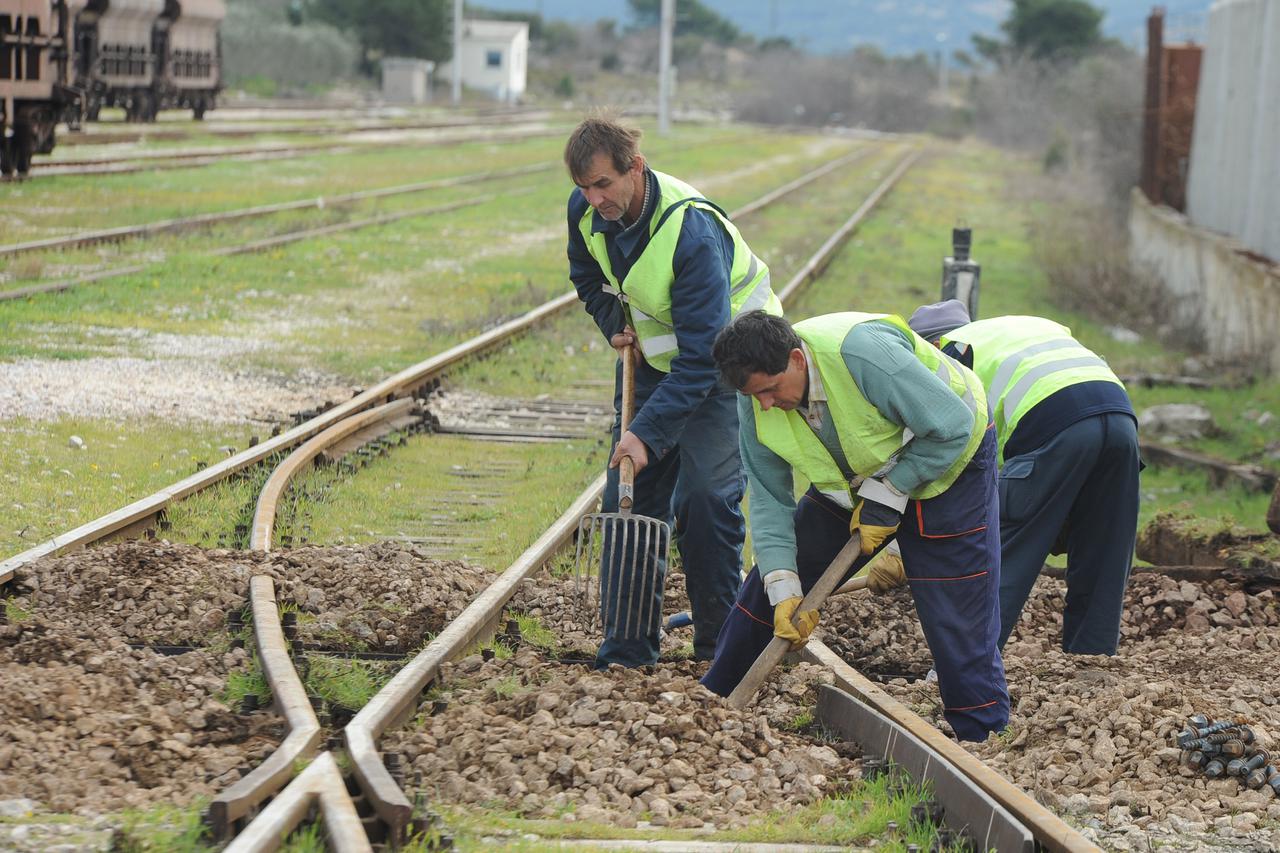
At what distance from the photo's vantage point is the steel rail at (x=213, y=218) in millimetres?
16641

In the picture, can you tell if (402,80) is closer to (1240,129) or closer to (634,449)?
(1240,129)

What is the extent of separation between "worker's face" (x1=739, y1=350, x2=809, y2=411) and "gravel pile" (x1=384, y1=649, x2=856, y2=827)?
1.09 meters

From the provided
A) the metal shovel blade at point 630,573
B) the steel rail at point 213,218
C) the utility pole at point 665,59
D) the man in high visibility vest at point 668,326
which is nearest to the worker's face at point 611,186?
the man in high visibility vest at point 668,326

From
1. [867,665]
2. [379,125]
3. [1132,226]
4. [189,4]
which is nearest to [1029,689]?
[867,665]

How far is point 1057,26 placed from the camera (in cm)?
8062

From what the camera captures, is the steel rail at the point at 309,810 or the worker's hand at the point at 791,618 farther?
the worker's hand at the point at 791,618

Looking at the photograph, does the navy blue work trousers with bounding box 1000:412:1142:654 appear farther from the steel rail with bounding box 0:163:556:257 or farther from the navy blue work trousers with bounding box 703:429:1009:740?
the steel rail with bounding box 0:163:556:257

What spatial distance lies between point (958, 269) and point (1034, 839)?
23.5 ft

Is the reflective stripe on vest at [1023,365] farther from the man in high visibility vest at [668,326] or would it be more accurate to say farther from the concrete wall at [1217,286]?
the concrete wall at [1217,286]

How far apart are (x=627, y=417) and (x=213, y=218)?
14.7 metres

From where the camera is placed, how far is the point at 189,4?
32.8m

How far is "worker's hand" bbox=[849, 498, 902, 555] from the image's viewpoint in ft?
17.8

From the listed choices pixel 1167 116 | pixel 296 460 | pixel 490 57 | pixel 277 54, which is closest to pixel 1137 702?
pixel 296 460

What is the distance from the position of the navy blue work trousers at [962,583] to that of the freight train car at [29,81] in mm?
18345
